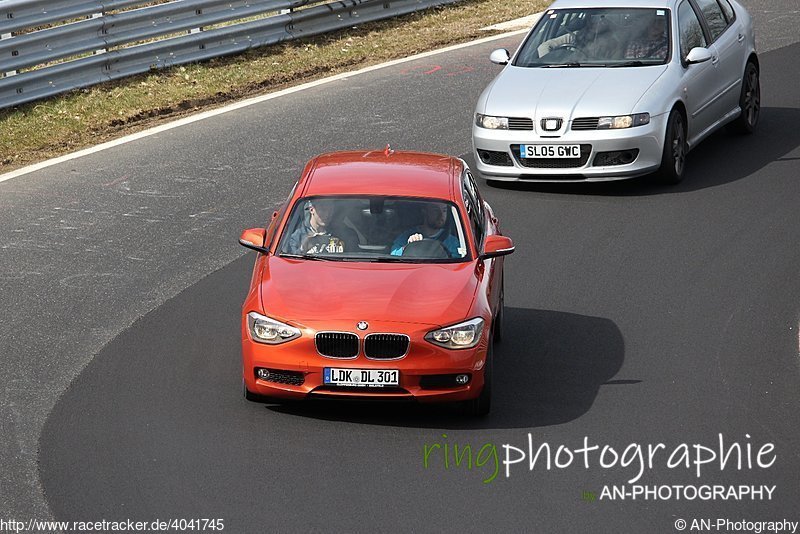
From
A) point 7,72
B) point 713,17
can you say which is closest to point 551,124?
point 713,17

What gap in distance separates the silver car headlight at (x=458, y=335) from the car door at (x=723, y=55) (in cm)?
750

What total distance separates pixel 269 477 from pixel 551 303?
150 inches

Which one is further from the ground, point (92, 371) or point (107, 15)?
point (107, 15)

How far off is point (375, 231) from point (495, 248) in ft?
2.78

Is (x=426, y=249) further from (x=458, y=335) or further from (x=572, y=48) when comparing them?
(x=572, y=48)

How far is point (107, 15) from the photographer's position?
1756 cm

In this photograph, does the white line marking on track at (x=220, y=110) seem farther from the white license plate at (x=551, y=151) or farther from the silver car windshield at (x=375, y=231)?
the silver car windshield at (x=375, y=231)

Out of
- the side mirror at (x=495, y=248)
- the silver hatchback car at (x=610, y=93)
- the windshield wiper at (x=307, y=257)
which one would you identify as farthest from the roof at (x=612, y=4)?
the windshield wiper at (x=307, y=257)

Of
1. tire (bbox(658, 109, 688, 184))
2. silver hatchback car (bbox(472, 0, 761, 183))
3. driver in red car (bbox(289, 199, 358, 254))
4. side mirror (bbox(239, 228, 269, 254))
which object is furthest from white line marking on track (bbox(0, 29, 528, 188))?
driver in red car (bbox(289, 199, 358, 254))

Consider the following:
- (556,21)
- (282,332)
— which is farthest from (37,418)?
(556,21)

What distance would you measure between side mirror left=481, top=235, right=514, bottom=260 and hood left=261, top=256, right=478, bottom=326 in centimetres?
15

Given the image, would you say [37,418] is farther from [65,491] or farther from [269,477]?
[269,477]

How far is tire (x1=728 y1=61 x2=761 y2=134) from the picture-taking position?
634 inches

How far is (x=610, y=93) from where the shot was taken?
547 inches
